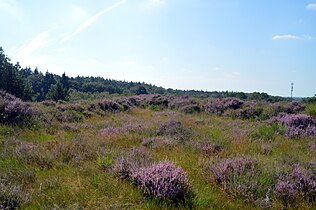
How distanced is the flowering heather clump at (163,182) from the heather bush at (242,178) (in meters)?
0.78

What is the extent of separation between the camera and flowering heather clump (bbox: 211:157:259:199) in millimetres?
4203

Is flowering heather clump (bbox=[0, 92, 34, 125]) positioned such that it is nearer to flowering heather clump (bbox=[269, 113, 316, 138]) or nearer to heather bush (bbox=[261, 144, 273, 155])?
heather bush (bbox=[261, 144, 273, 155])

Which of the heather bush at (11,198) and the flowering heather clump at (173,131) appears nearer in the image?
the heather bush at (11,198)

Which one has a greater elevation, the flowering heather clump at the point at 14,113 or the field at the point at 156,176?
the flowering heather clump at the point at 14,113

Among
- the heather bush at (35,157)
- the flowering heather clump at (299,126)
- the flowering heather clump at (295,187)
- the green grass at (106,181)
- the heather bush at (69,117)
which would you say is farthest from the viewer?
the heather bush at (69,117)

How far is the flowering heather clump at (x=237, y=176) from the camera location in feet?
13.8

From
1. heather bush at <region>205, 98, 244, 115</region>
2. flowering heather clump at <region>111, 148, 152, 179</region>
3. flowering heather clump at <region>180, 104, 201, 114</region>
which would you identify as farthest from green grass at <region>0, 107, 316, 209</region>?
flowering heather clump at <region>180, 104, 201, 114</region>

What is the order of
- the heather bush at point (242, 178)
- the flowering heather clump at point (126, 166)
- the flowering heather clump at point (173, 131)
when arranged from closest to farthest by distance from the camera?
1. the heather bush at point (242, 178)
2. the flowering heather clump at point (126, 166)
3. the flowering heather clump at point (173, 131)

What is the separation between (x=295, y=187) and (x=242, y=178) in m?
0.76

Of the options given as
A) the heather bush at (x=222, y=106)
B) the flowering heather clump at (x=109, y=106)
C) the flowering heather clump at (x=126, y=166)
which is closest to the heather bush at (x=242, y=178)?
the flowering heather clump at (x=126, y=166)

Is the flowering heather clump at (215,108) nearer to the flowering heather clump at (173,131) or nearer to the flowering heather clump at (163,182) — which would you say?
the flowering heather clump at (173,131)

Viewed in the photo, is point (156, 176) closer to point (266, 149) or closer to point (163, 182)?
point (163, 182)

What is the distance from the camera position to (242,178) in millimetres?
4520

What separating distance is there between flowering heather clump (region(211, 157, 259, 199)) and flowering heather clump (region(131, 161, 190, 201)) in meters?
0.76
